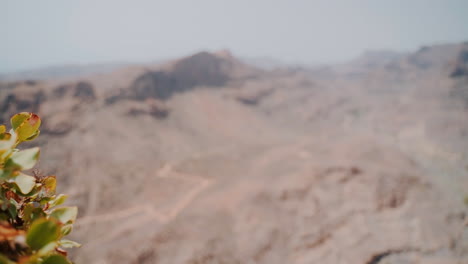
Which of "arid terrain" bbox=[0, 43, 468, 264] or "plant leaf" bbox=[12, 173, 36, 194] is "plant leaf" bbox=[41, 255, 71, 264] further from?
"arid terrain" bbox=[0, 43, 468, 264]

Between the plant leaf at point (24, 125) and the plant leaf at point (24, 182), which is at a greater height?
the plant leaf at point (24, 125)

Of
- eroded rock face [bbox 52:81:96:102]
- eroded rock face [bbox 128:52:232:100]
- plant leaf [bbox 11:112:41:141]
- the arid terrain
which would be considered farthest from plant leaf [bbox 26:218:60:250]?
eroded rock face [bbox 128:52:232:100]

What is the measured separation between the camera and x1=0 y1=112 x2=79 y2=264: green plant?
1218 mm

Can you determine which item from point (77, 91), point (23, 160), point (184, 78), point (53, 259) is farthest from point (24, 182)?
point (184, 78)

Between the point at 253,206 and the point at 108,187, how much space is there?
648 inches

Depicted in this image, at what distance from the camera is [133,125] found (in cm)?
3891

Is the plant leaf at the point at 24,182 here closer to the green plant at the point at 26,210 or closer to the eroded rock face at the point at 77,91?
the green plant at the point at 26,210

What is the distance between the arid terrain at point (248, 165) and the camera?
14.4m

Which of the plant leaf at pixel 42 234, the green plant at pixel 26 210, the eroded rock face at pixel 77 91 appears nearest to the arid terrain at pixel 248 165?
the eroded rock face at pixel 77 91

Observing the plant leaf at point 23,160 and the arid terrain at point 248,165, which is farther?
the arid terrain at point 248,165

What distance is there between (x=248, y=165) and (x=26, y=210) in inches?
1186

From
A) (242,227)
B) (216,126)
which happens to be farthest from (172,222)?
(216,126)

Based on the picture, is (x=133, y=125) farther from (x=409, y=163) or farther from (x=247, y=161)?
(x=409, y=163)

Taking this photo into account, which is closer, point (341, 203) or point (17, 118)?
point (17, 118)
